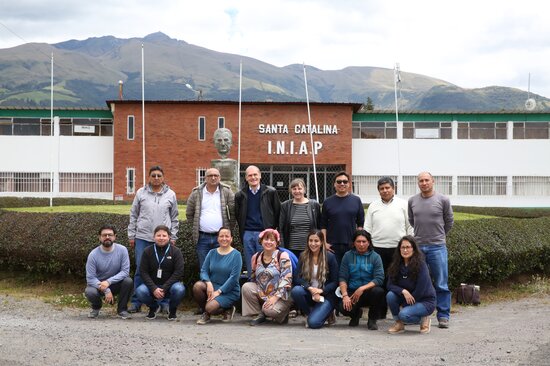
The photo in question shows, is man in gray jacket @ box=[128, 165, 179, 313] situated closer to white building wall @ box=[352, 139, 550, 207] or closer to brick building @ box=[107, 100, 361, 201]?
brick building @ box=[107, 100, 361, 201]

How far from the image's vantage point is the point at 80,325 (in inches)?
333

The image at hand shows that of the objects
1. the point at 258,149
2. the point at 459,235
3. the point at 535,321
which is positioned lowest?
the point at 535,321

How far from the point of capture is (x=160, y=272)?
29.8 feet

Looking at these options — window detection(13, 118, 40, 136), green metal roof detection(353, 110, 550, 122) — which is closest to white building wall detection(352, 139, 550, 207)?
green metal roof detection(353, 110, 550, 122)

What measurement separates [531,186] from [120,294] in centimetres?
3369

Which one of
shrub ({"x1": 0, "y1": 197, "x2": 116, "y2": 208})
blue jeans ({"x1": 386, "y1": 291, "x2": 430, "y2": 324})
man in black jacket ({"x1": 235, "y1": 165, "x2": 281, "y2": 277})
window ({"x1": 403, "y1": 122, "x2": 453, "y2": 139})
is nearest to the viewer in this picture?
blue jeans ({"x1": 386, "y1": 291, "x2": 430, "y2": 324})

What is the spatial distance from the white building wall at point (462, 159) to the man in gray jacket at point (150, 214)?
2889cm

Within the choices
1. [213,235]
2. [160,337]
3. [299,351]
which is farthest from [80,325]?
[299,351]

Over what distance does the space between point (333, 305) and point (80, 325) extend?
309 centimetres

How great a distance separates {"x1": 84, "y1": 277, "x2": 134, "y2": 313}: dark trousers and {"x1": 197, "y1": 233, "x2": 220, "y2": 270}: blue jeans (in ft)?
3.34

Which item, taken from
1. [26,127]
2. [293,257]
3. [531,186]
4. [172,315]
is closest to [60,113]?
[26,127]

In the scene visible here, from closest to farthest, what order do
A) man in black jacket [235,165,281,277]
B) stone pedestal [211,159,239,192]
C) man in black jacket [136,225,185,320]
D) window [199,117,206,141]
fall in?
man in black jacket [136,225,185,320], man in black jacket [235,165,281,277], stone pedestal [211,159,239,192], window [199,117,206,141]

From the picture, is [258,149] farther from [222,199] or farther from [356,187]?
[222,199]

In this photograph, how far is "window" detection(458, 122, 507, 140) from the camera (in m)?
38.5
